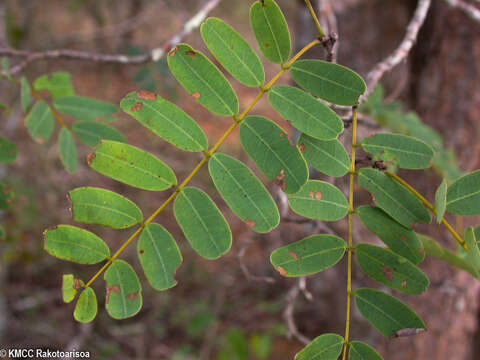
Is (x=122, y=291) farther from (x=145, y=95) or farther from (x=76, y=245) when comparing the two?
(x=145, y=95)

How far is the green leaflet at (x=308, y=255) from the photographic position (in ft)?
2.74

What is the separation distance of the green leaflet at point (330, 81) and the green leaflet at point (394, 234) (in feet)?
0.76

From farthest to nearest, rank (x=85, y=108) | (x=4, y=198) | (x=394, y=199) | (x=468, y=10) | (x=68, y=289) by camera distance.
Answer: (x=468, y=10)
(x=85, y=108)
(x=4, y=198)
(x=394, y=199)
(x=68, y=289)

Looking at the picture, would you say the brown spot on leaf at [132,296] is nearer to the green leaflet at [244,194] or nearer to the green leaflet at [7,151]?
the green leaflet at [244,194]

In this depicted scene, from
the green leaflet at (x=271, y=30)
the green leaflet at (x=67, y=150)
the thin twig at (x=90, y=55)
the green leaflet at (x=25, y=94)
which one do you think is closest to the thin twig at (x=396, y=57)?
the green leaflet at (x=271, y=30)

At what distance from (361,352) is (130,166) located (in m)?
0.57

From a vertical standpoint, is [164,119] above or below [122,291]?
above

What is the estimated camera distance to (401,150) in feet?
3.00

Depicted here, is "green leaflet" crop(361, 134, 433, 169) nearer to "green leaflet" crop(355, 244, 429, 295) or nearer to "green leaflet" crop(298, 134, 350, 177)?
"green leaflet" crop(298, 134, 350, 177)

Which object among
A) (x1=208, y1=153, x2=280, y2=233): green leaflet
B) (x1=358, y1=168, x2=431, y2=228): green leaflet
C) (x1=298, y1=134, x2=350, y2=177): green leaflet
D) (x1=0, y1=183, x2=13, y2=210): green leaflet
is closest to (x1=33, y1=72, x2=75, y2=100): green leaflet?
(x1=0, y1=183, x2=13, y2=210): green leaflet

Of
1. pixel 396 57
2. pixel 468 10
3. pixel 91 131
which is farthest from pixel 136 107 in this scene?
pixel 468 10

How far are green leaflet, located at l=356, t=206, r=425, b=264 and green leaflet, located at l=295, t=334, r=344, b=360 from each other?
21 centimetres

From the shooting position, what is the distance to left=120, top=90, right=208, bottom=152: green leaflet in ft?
2.75

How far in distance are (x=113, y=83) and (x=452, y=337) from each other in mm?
5739
